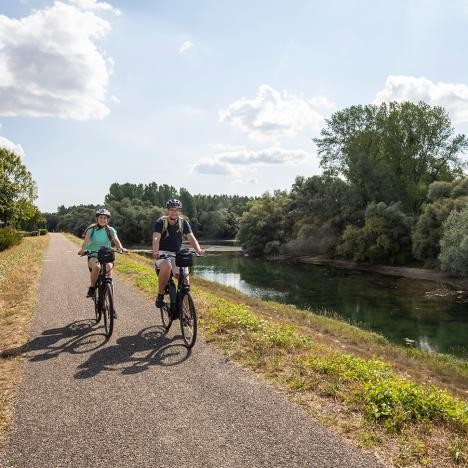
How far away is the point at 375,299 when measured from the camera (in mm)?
29875

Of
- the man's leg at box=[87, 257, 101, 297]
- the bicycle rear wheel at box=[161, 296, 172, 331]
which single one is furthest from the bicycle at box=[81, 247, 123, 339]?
the bicycle rear wheel at box=[161, 296, 172, 331]

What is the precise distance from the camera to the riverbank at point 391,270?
122 ft

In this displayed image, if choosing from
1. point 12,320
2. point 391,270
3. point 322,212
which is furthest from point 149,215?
point 12,320

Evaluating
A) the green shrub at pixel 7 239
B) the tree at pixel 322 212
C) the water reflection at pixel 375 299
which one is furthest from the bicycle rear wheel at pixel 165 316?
the tree at pixel 322 212

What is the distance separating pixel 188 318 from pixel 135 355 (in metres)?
1.08

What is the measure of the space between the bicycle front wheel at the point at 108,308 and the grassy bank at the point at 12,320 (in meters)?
1.51

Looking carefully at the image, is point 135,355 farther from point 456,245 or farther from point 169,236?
point 456,245

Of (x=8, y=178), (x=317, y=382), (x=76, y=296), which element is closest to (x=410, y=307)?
(x=76, y=296)

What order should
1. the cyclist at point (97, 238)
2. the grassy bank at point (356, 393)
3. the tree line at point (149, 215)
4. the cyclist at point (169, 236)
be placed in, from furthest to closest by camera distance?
the tree line at point (149, 215) → the cyclist at point (97, 238) → the cyclist at point (169, 236) → the grassy bank at point (356, 393)

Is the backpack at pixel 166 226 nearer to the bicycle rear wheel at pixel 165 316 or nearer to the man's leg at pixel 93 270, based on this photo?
the bicycle rear wheel at pixel 165 316

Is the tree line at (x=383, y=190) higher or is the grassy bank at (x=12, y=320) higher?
the tree line at (x=383, y=190)

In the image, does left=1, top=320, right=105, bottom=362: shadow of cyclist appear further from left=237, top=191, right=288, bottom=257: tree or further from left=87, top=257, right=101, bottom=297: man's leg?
left=237, top=191, right=288, bottom=257: tree

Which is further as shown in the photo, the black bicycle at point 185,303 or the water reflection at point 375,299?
the water reflection at point 375,299

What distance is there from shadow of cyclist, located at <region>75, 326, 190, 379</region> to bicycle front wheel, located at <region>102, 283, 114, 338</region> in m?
0.33
